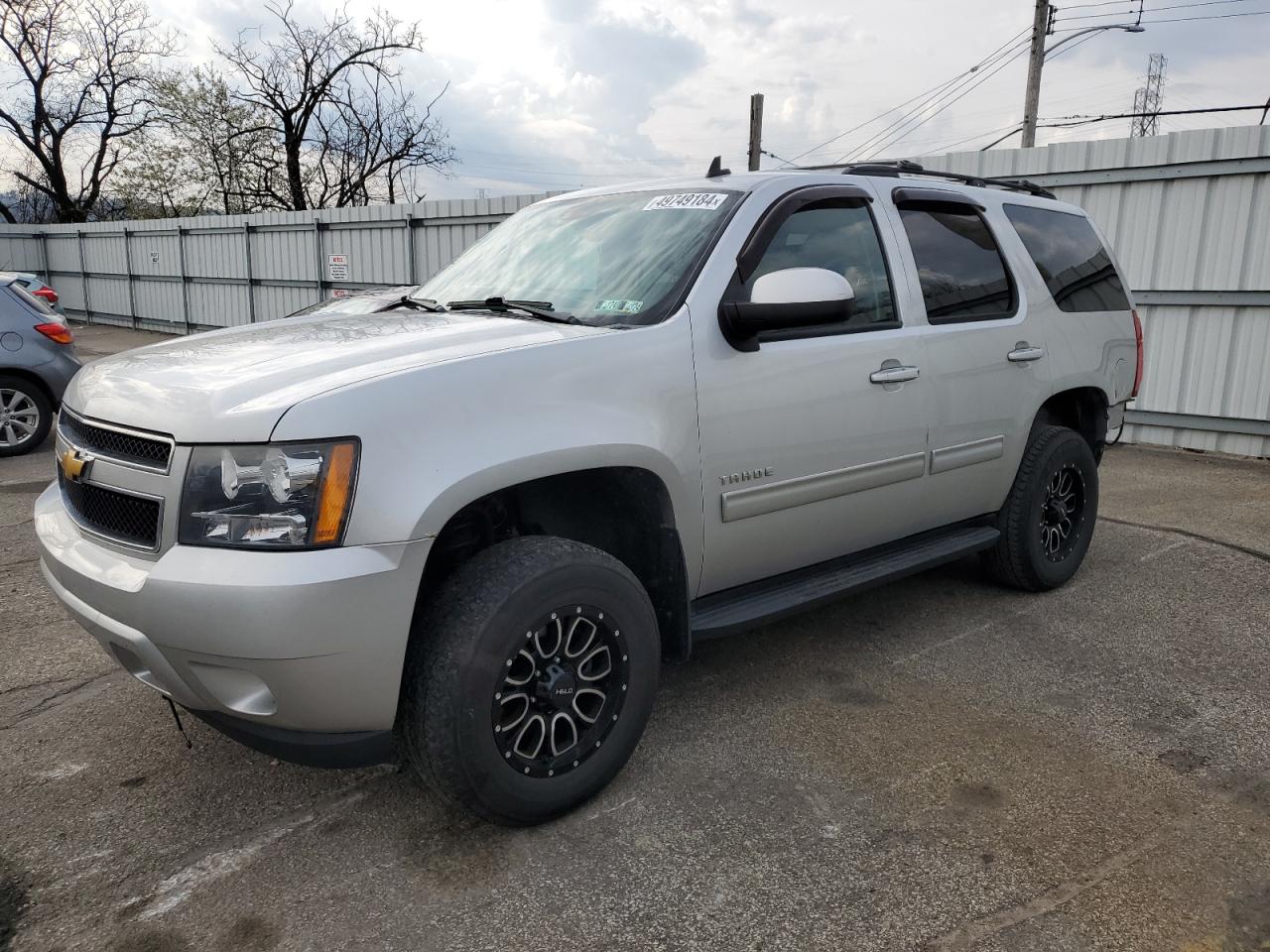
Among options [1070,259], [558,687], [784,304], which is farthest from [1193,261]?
[558,687]

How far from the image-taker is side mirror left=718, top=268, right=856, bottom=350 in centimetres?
296

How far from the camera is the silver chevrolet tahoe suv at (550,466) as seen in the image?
2248 mm

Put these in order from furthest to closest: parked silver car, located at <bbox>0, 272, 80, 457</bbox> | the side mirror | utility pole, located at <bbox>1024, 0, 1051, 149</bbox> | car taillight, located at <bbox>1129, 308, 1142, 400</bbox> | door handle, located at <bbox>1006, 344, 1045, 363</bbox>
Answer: utility pole, located at <bbox>1024, 0, 1051, 149</bbox>
parked silver car, located at <bbox>0, 272, 80, 457</bbox>
car taillight, located at <bbox>1129, 308, 1142, 400</bbox>
door handle, located at <bbox>1006, 344, 1045, 363</bbox>
the side mirror

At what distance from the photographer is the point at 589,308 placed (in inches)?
123

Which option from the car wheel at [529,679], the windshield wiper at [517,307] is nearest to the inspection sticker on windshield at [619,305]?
the windshield wiper at [517,307]

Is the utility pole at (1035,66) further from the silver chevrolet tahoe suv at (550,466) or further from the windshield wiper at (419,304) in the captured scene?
the windshield wiper at (419,304)

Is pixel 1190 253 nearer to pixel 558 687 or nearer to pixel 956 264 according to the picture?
pixel 956 264

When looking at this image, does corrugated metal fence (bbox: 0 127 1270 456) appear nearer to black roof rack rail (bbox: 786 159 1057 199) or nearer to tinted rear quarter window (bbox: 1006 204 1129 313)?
tinted rear quarter window (bbox: 1006 204 1129 313)

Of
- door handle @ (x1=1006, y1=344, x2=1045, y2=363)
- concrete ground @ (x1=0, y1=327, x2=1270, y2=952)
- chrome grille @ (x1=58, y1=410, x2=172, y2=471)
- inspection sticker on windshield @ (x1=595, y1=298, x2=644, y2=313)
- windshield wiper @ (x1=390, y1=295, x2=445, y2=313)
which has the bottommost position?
concrete ground @ (x1=0, y1=327, x2=1270, y2=952)

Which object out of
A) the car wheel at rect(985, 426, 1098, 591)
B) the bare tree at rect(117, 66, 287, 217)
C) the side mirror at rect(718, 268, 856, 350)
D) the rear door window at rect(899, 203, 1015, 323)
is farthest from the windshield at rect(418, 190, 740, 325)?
the bare tree at rect(117, 66, 287, 217)

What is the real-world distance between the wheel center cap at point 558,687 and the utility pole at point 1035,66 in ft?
61.3

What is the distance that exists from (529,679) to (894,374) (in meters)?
1.83

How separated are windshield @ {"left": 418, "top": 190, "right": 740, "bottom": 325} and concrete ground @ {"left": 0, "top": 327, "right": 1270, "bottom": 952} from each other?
1482 mm

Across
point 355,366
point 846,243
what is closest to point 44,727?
point 355,366
